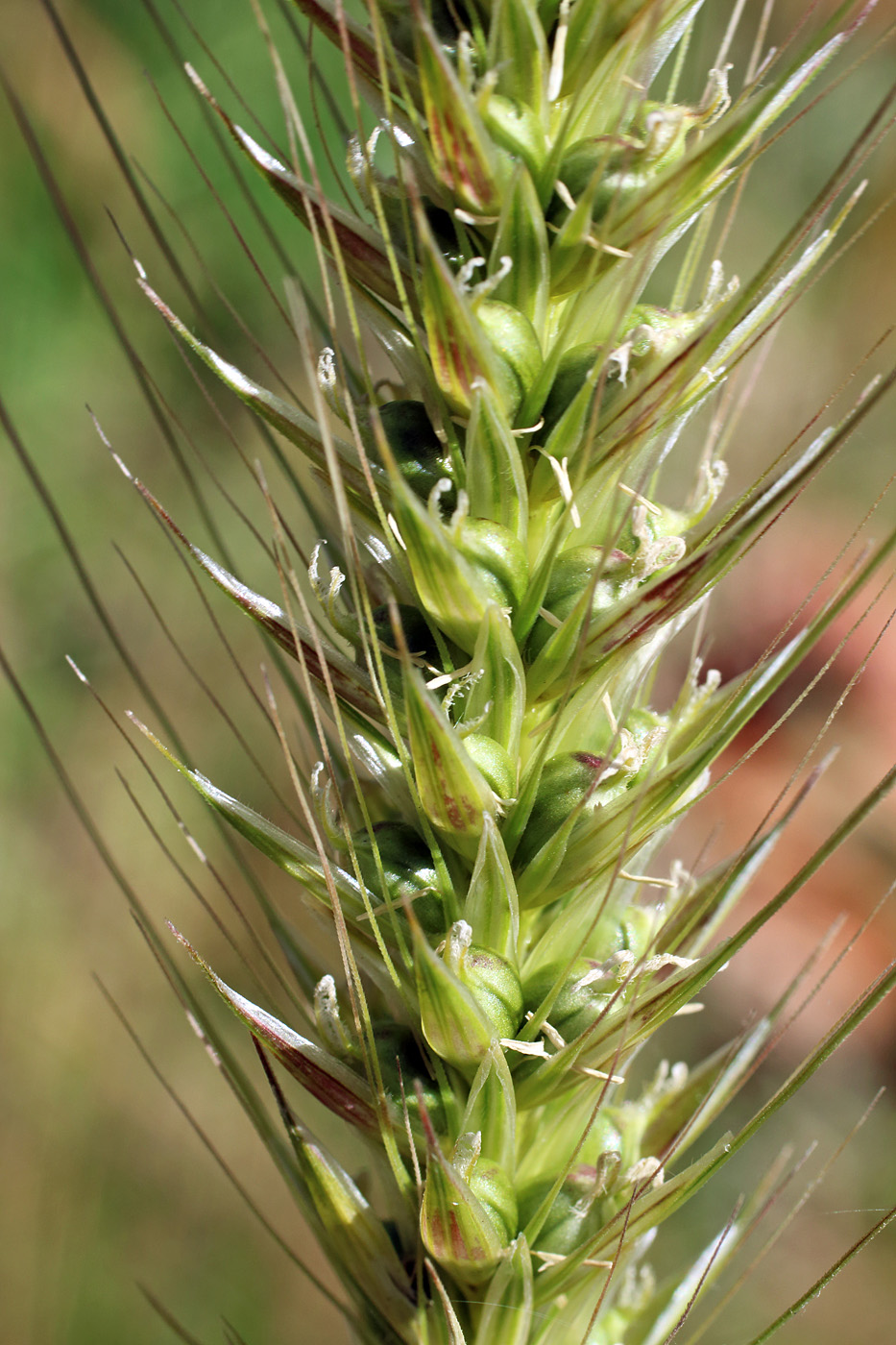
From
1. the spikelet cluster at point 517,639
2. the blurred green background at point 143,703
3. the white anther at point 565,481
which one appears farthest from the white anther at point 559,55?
the blurred green background at point 143,703

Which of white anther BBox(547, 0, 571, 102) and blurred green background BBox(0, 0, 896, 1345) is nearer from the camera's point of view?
white anther BBox(547, 0, 571, 102)

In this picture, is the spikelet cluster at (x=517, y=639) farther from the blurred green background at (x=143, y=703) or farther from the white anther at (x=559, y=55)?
the blurred green background at (x=143, y=703)

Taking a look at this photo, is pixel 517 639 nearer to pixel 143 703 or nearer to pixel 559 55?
pixel 559 55

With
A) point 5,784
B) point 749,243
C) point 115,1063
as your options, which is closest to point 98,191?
point 5,784

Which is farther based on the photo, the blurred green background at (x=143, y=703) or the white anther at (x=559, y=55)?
the blurred green background at (x=143, y=703)

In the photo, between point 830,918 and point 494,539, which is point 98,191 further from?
point 830,918

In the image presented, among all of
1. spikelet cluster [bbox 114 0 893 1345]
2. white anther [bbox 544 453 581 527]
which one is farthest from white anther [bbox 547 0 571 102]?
white anther [bbox 544 453 581 527]

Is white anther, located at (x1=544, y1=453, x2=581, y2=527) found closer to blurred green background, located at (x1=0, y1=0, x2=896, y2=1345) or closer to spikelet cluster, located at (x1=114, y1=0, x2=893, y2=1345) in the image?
spikelet cluster, located at (x1=114, y1=0, x2=893, y2=1345)
